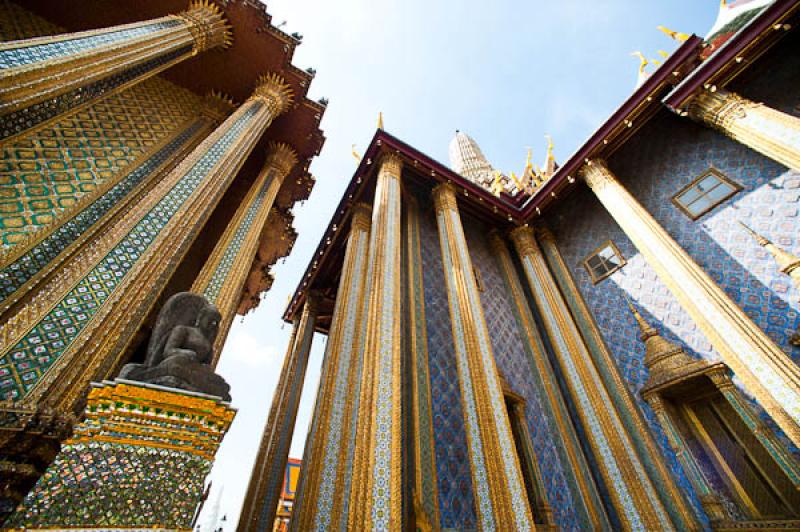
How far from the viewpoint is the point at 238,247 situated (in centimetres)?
554

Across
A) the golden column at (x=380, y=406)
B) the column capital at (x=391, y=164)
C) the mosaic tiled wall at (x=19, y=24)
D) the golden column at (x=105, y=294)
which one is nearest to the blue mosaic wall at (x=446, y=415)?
the golden column at (x=380, y=406)

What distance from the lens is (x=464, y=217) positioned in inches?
360

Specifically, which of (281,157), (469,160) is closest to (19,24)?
(281,157)

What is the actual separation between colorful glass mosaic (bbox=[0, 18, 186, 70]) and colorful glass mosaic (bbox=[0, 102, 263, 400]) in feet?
4.96

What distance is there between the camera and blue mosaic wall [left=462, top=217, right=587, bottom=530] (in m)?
5.27

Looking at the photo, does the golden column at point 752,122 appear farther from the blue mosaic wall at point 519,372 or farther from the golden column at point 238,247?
the golden column at point 238,247

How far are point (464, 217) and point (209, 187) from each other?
6.22m

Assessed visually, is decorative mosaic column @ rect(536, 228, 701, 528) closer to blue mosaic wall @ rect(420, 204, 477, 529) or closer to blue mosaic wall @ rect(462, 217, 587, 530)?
blue mosaic wall @ rect(462, 217, 587, 530)

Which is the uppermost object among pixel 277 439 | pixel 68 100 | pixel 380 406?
pixel 68 100

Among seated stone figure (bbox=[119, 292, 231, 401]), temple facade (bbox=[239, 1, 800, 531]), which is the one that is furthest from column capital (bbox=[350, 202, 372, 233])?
seated stone figure (bbox=[119, 292, 231, 401])

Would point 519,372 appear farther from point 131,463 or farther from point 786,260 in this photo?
point 131,463

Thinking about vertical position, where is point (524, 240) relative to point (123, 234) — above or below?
above

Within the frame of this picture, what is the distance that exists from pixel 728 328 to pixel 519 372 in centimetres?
319

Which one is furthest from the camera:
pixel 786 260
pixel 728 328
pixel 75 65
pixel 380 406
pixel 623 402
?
pixel 623 402
